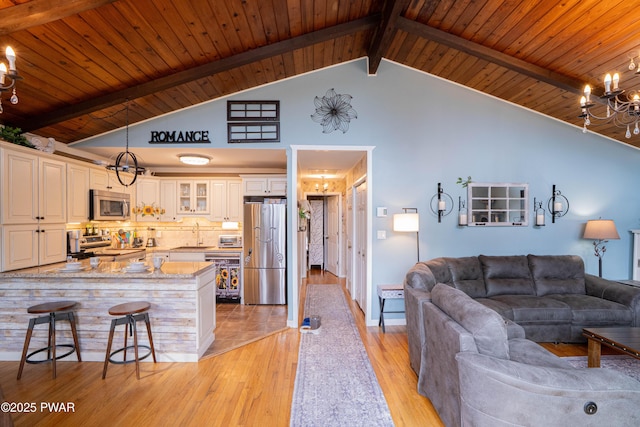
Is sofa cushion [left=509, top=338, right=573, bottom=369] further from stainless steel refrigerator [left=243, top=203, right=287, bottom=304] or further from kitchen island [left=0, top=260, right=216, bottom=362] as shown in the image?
stainless steel refrigerator [left=243, top=203, right=287, bottom=304]

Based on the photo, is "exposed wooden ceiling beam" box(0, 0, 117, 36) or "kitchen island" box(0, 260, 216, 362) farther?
"kitchen island" box(0, 260, 216, 362)

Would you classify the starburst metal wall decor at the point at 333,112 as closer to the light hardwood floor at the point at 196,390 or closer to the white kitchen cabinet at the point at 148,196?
the light hardwood floor at the point at 196,390

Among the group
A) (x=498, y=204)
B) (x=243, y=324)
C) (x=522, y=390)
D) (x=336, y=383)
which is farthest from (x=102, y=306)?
(x=498, y=204)

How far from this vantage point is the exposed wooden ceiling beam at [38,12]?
202 cm

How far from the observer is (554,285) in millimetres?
3867

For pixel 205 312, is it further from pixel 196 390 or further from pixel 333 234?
pixel 333 234

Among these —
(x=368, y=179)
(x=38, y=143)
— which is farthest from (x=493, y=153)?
(x=38, y=143)

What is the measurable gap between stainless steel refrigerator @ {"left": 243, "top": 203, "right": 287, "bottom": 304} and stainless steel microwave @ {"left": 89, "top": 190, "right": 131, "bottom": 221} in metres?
1.99

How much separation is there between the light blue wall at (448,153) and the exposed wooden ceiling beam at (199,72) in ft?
2.31

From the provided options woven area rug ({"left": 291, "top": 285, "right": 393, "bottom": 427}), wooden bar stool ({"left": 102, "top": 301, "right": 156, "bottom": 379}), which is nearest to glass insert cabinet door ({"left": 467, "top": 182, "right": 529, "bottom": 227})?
woven area rug ({"left": 291, "top": 285, "right": 393, "bottom": 427})

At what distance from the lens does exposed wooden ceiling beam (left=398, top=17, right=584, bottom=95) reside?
3401 mm

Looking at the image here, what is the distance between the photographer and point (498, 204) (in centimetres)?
430

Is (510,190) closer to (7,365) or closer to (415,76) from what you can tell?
(415,76)

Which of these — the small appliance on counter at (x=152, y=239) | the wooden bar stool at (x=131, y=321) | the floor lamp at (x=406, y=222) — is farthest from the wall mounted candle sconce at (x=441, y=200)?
the small appliance on counter at (x=152, y=239)
